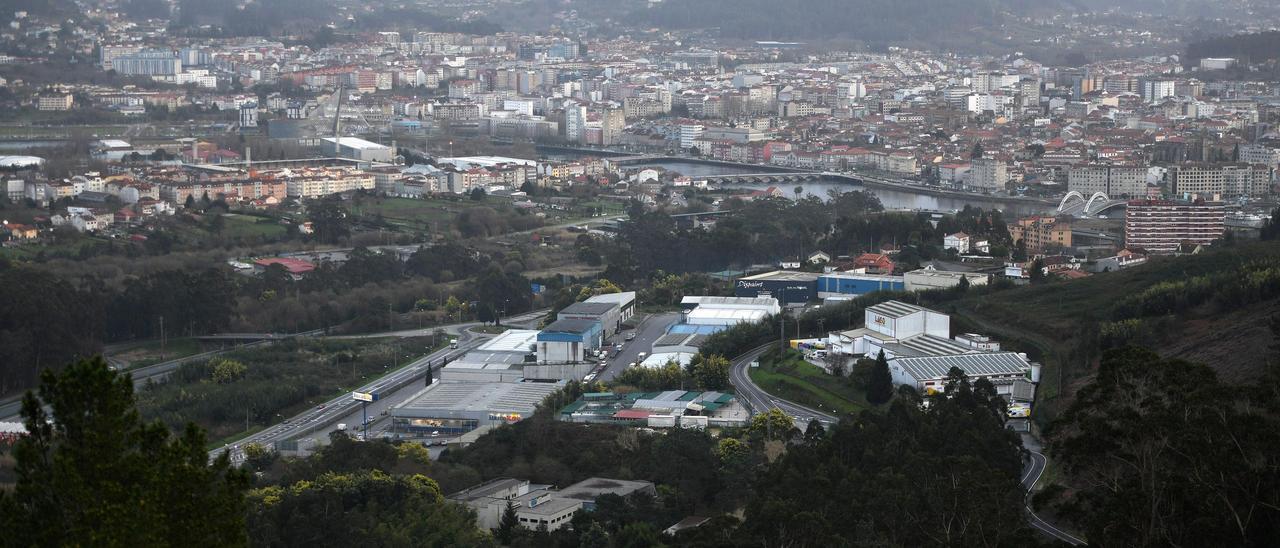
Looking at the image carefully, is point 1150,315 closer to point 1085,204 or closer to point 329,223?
point 329,223

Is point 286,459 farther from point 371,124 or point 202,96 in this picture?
point 202,96

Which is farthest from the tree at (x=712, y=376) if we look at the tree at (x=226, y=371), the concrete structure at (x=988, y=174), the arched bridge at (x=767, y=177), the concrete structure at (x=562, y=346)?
the arched bridge at (x=767, y=177)

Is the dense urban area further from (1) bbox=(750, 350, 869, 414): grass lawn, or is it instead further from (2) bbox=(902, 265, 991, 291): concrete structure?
(2) bbox=(902, 265, 991, 291): concrete structure

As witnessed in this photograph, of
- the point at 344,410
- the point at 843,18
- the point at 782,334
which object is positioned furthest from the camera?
the point at 843,18

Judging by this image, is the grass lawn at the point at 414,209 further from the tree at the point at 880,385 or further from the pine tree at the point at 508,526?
the pine tree at the point at 508,526

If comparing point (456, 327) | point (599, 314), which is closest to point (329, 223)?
point (456, 327)

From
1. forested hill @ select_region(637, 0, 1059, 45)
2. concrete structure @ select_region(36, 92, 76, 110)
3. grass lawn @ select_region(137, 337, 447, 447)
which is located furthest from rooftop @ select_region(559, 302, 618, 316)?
forested hill @ select_region(637, 0, 1059, 45)
